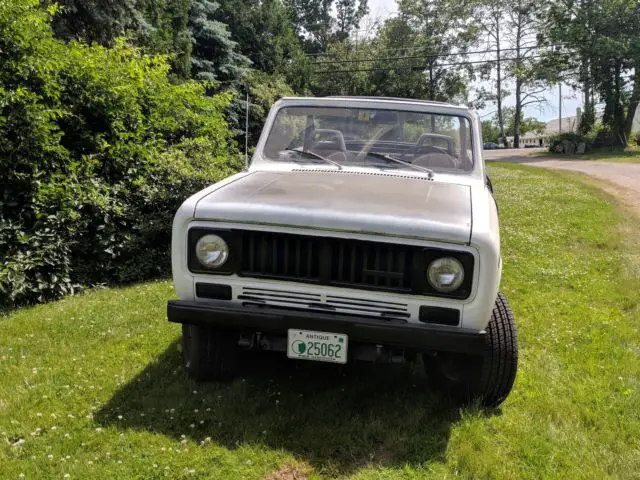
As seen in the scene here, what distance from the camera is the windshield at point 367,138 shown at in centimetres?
430

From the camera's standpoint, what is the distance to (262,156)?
4512mm

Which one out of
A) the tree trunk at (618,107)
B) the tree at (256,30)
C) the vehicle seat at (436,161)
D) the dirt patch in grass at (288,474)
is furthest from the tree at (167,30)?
the tree trunk at (618,107)

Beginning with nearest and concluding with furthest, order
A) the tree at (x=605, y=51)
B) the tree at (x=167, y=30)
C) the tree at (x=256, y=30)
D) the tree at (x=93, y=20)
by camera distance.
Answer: the tree at (x=93, y=20), the tree at (x=167, y=30), the tree at (x=256, y=30), the tree at (x=605, y=51)

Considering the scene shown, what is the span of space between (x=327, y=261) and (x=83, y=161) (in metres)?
4.72

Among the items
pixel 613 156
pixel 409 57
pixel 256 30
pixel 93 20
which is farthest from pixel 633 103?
pixel 93 20

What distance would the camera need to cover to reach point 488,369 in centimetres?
333

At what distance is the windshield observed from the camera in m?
4.30

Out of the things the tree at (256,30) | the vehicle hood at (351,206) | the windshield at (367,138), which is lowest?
the vehicle hood at (351,206)

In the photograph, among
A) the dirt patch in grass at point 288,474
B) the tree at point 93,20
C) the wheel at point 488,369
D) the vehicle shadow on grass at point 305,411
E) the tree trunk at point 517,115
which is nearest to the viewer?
A: the dirt patch in grass at point 288,474

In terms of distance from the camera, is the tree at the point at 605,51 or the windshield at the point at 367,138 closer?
the windshield at the point at 367,138

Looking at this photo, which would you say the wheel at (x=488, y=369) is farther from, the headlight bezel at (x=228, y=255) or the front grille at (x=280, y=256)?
the headlight bezel at (x=228, y=255)

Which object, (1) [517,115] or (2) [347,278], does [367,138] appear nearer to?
(2) [347,278]

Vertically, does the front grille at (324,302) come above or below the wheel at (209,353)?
above

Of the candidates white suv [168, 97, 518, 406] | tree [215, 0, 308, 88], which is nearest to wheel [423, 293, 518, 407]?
white suv [168, 97, 518, 406]
